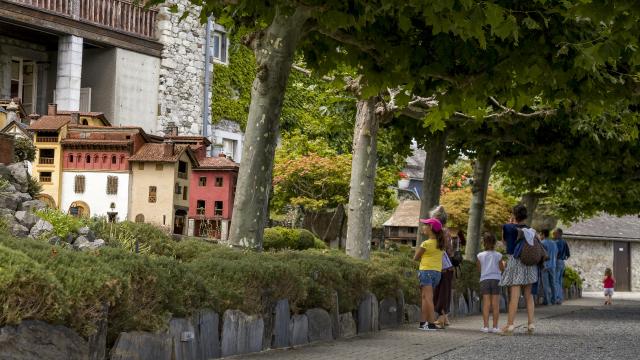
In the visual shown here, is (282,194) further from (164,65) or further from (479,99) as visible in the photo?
(479,99)

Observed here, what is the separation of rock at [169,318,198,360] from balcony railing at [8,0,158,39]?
64.0 ft

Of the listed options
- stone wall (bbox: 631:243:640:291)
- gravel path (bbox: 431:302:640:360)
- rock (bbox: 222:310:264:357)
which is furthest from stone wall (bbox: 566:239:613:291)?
rock (bbox: 222:310:264:357)

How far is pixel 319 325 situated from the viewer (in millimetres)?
11672

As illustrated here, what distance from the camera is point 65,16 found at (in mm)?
27438

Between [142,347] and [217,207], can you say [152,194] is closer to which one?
[217,207]

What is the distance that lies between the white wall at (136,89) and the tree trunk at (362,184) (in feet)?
46.0

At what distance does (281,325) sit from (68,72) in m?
19.0

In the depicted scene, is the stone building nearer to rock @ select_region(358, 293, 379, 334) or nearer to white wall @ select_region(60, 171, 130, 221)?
white wall @ select_region(60, 171, 130, 221)

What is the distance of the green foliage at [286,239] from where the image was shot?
22.9 m

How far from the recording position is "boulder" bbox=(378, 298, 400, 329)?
14375mm

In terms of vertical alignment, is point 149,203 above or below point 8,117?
below

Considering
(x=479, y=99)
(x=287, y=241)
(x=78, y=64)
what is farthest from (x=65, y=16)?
(x=479, y=99)

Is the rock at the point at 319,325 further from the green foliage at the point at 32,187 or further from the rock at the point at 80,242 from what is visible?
the green foliage at the point at 32,187

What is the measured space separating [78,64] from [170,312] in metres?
20.9
